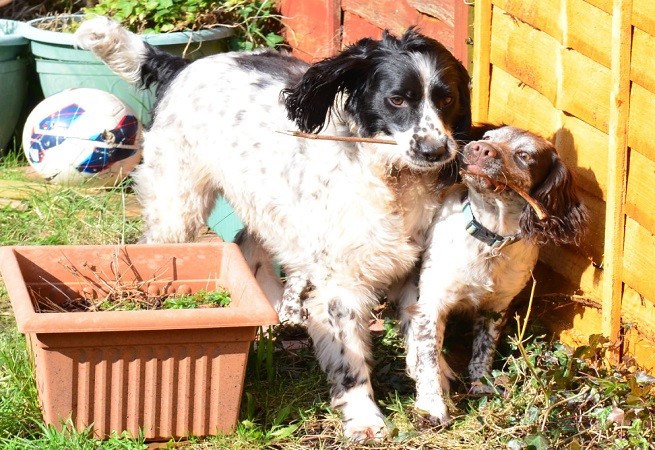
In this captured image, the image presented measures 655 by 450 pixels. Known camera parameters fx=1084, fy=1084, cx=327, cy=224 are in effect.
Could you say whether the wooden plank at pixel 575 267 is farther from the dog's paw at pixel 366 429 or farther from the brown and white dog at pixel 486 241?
the dog's paw at pixel 366 429

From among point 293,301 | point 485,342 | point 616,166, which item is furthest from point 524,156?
point 293,301

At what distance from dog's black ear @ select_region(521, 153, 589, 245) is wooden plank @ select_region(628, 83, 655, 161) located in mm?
255

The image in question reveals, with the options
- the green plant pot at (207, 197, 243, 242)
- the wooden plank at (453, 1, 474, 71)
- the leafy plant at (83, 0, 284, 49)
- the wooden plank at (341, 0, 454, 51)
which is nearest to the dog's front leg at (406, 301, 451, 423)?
the wooden plank at (453, 1, 474, 71)

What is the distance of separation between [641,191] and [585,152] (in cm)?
38

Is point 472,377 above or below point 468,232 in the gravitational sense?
below

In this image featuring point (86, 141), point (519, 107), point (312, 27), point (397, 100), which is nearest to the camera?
point (397, 100)

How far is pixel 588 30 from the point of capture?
3.71m

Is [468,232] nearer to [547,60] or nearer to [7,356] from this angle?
[547,60]

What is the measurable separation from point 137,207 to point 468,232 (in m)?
2.67

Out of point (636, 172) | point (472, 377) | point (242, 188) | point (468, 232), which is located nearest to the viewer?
point (636, 172)

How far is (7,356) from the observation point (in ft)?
12.4

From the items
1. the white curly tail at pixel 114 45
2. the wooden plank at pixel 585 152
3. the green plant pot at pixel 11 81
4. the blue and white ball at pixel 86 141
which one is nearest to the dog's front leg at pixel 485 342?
the wooden plank at pixel 585 152

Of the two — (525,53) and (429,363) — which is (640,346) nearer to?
(429,363)

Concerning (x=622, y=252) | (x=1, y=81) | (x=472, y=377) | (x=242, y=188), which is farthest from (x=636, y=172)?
(x=1, y=81)
